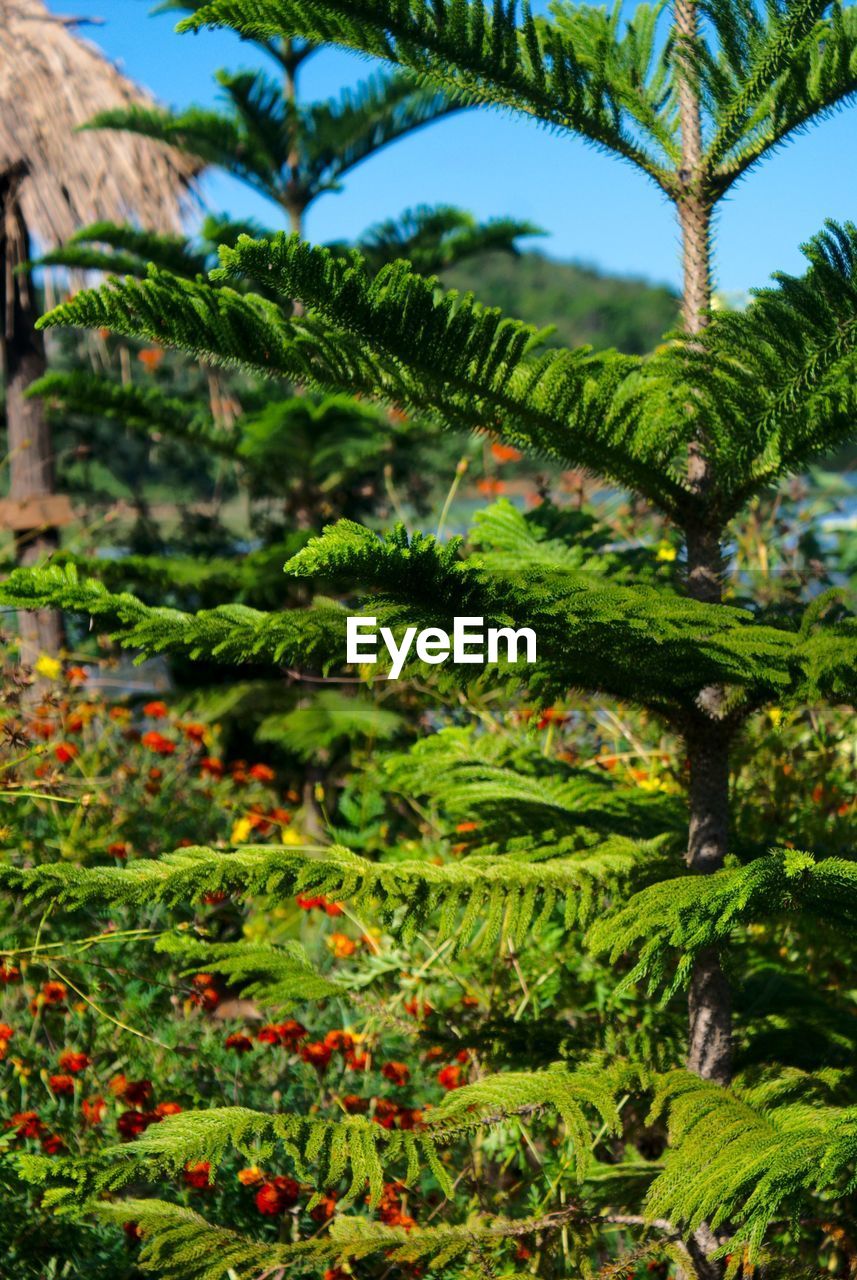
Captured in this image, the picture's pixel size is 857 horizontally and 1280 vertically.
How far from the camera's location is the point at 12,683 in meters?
3.46

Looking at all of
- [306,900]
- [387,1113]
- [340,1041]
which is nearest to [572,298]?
[306,900]

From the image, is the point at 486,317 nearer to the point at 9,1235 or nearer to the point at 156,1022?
the point at 9,1235

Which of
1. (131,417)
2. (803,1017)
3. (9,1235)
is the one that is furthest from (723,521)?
(131,417)

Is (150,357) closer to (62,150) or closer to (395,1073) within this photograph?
(62,150)

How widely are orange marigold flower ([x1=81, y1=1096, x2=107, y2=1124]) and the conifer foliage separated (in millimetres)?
833

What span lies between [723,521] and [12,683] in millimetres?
2134

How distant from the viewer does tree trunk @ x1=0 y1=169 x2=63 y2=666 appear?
677 centimetres

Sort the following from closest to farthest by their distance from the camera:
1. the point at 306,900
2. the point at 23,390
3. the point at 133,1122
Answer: the point at 133,1122 < the point at 306,900 < the point at 23,390

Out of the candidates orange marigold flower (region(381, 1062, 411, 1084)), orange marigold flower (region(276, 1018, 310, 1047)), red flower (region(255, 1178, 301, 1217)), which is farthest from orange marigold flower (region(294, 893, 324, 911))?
red flower (region(255, 1178, 301, 1217))

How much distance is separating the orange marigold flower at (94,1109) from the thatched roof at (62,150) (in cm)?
502

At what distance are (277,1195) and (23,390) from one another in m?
5.67

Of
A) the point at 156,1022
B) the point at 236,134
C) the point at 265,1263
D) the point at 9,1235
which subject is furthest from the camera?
the point at 236,134

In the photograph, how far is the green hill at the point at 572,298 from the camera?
47.5 m

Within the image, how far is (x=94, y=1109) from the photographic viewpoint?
8.88ft
